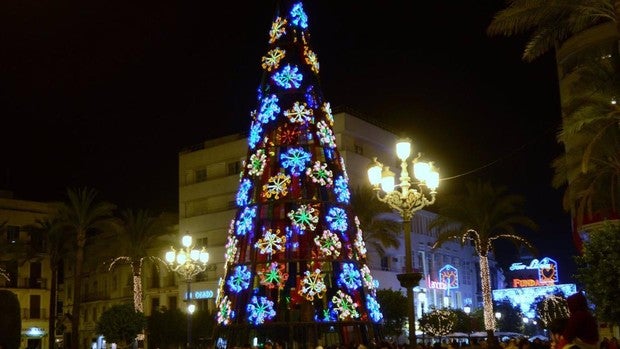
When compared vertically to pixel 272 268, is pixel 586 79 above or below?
above

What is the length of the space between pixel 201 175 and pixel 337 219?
3265cm

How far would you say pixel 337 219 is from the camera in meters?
27.0

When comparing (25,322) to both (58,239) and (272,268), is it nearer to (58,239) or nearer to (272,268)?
(58,239)

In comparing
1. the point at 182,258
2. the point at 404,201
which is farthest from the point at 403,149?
the point at 182,258

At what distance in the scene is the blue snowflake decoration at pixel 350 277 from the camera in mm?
26344

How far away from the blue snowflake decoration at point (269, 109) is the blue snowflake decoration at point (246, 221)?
344 centimetres

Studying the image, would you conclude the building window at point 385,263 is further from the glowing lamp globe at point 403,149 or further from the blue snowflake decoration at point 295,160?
the glowing lamp globe at point 403,149

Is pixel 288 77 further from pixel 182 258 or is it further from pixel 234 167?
pixel 234 167

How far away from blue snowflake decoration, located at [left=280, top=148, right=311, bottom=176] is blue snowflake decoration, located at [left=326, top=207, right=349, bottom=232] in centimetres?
190

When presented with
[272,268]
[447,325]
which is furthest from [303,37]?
[447,325]

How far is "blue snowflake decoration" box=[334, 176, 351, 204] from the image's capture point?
27672 millimetres

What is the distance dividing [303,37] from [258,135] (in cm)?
431

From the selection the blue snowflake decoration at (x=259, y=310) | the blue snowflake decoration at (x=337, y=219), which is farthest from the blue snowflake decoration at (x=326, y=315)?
the blue snowflake decoration at (x=337, y=219)

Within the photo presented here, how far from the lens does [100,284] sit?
65188mm
